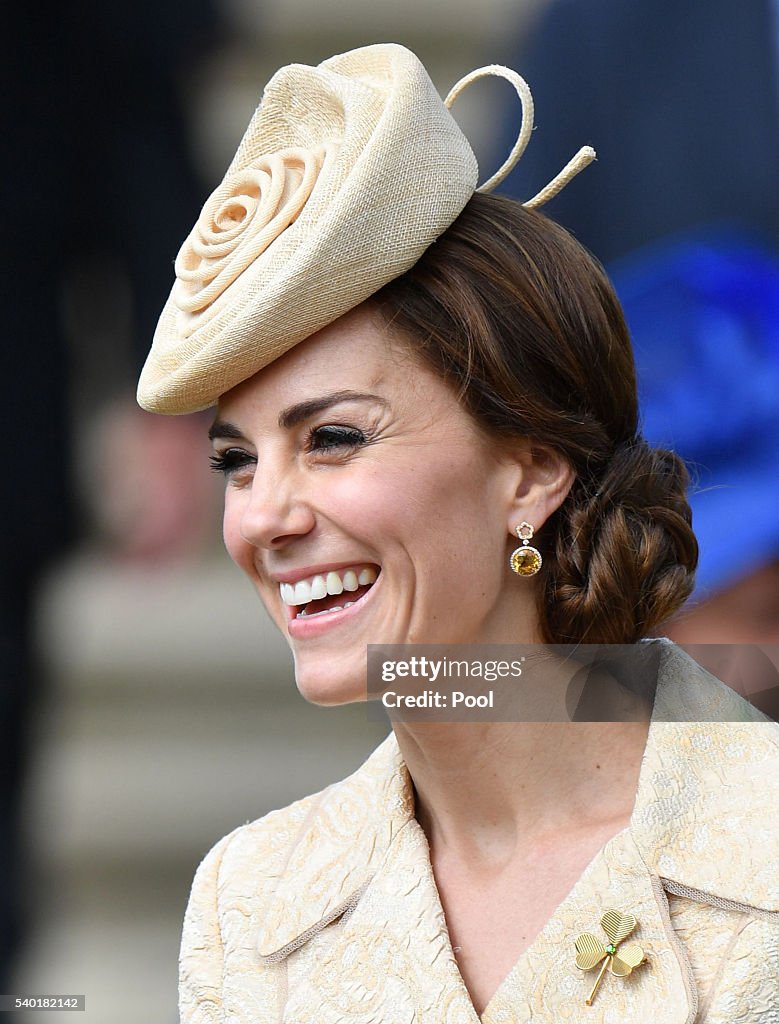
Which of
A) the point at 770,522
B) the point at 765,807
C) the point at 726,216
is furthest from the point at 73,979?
the point at 765,807

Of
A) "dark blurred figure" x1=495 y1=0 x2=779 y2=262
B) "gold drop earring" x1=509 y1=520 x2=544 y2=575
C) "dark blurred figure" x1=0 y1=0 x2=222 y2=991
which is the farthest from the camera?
"dark blurred figure" x1=0 y1=0 x2=222 y2=991

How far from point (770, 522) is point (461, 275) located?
1361 millimetres

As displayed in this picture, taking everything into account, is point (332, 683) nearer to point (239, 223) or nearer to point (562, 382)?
point (562, 382)

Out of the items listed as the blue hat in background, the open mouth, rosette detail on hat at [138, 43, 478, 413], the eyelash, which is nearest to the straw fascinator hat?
rosette detail on hat at [138, 43, 478, 413]

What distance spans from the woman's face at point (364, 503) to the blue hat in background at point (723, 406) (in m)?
1.17

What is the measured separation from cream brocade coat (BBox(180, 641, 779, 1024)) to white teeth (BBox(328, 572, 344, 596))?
33cm

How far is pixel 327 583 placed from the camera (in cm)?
189

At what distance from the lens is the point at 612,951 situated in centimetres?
173

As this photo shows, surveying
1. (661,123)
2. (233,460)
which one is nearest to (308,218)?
(233,460)

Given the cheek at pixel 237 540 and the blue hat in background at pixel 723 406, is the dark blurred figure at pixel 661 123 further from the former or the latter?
the cheek at pixel 237 540

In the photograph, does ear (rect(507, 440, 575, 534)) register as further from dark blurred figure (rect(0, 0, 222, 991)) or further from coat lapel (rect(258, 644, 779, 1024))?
dark blurred figure (rect(0, 0, 222, 991))

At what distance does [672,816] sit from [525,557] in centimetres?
36

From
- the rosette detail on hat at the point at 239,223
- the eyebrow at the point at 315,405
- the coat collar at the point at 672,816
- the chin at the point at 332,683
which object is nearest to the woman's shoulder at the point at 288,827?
the coat collar at the point at 672,816

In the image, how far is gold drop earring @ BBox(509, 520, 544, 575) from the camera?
1930 mm
